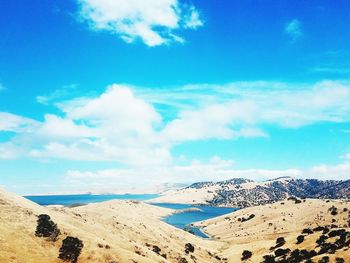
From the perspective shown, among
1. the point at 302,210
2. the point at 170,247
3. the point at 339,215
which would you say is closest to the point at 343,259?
the point at 170,247

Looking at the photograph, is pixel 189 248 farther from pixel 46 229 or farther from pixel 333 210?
pixel 333 210

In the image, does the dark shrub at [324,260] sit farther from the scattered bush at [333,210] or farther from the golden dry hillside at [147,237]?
the scattered bush at [333,210]

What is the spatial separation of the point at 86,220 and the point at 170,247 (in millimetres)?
26507

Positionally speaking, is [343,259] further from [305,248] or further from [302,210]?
[302,210]

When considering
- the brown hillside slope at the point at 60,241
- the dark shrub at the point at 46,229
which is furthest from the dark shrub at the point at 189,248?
the dark shrub at the point at 46,229

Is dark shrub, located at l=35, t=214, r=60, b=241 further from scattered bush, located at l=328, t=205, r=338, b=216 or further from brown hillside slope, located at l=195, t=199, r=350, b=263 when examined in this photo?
scattered bush, located at l=328, t=205, r=338, b=216

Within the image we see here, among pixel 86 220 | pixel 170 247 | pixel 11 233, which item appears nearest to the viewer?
pixel 11 233

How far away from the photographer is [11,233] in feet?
203

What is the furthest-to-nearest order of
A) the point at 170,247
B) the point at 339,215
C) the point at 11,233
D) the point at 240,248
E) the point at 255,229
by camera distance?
the point at 255,229, the point at 339,215, the point at 240,248, the point at 170,247, the point at 11,233

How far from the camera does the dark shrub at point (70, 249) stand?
61.7 meters

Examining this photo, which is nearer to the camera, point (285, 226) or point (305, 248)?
point (305, 248)

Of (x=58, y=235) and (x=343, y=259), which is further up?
(x=58, y=235)

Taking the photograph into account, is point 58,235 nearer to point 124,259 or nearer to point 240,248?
point 124,259

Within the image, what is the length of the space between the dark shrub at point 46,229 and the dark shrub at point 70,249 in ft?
10.7
